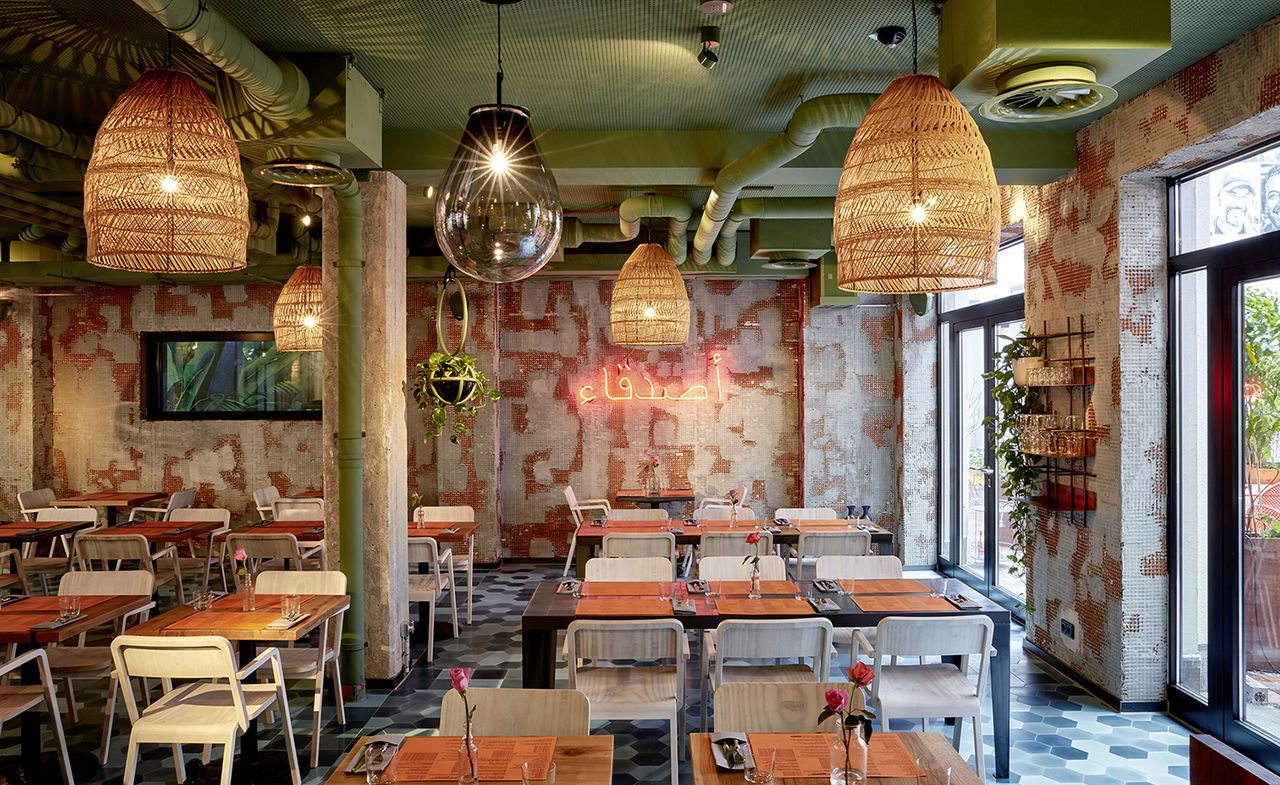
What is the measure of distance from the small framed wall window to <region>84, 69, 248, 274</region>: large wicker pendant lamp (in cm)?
821

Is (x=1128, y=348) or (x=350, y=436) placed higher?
(x=1128, y=348)

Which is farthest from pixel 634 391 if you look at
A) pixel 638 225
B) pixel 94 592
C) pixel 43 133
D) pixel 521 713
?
pixel 521 713

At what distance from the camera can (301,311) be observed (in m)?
6.46

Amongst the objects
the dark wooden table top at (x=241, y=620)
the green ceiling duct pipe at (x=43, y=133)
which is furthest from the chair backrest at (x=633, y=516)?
the green ceiling duct pipe at (x=43, y=133)

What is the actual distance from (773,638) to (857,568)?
64.0 inches

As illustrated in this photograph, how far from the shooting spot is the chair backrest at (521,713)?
116 inches

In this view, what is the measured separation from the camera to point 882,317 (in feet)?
33.8

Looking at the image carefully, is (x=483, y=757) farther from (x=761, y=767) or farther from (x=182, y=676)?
(x=182, y=676)

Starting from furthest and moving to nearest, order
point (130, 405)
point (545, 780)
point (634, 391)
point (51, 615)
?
1. point (130, 405)
2. point (634, 391)
3. point (51, 615)
4. point (545, 780)

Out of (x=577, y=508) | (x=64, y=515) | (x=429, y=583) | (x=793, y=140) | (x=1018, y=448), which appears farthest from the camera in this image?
(x=577, y=508)

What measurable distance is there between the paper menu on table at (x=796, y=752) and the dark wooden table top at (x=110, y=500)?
9.16 m

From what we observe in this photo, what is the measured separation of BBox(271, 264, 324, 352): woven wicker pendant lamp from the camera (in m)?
6.44

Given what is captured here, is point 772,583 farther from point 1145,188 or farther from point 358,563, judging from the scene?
point 1145,188

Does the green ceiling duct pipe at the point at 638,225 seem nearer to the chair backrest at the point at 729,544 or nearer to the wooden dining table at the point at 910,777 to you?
the chair backrest at the point at 729,544
